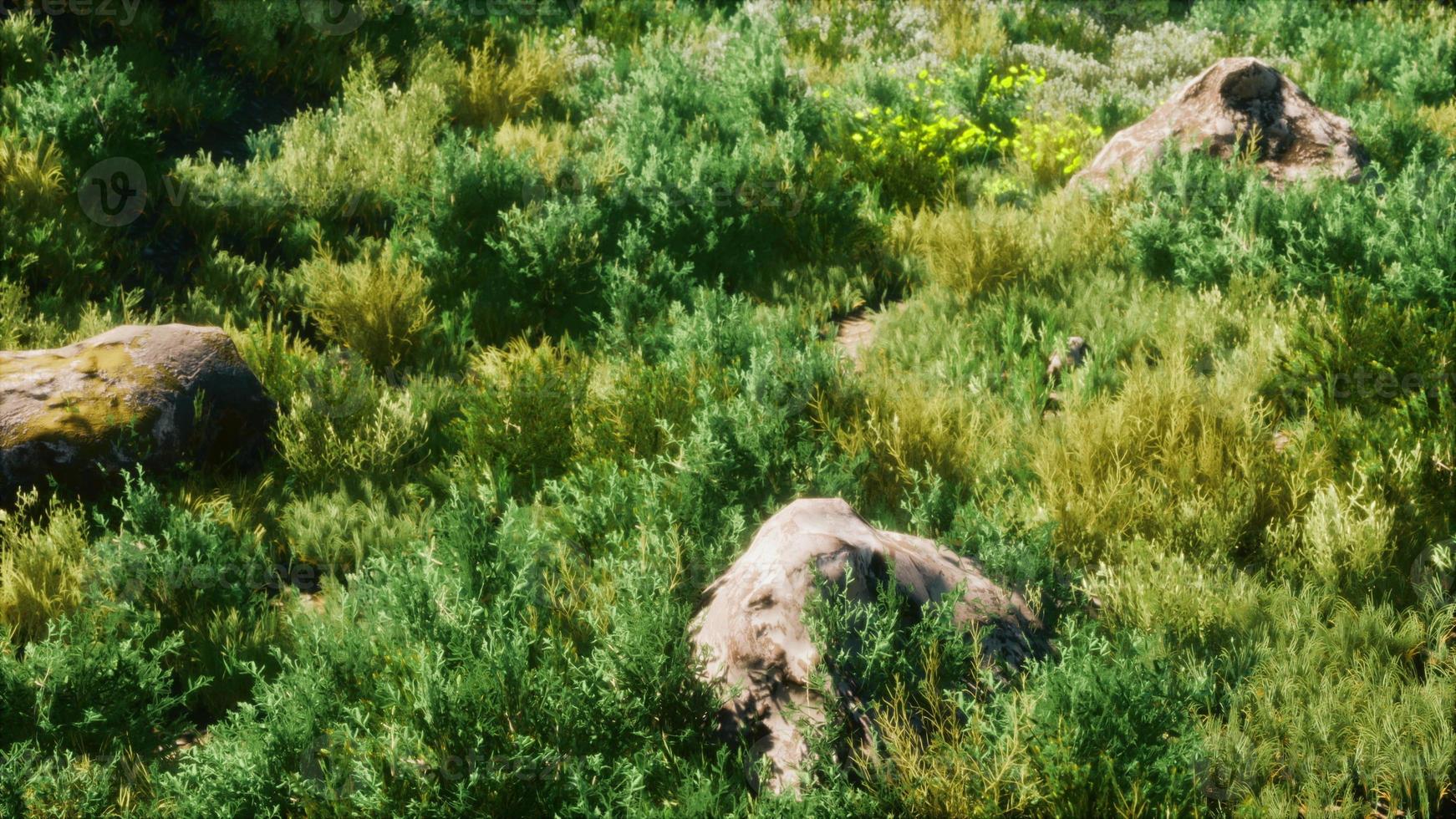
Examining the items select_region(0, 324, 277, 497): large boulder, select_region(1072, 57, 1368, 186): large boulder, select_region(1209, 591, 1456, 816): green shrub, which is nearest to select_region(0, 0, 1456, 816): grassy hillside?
select_region(1209, 591, 1456, 816): green shrub

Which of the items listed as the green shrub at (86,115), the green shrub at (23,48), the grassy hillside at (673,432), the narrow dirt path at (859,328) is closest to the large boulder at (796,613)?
the grassy hillside at (673,432)

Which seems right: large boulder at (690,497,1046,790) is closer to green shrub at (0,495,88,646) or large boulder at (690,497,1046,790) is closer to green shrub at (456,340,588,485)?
green shrub at (456,340,588,485)

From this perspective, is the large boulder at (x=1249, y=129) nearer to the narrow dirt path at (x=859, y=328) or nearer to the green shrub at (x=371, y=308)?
the narrow dirt path at (x=859, y=328)

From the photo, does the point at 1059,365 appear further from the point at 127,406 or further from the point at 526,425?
the point at 127,406

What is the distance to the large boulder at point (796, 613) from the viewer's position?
10.8 feet

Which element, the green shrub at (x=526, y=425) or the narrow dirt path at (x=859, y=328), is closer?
the green shrub at (x=526, y=425)

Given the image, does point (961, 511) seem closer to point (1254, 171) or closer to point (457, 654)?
point (457, 654)

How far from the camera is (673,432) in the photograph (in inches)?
198

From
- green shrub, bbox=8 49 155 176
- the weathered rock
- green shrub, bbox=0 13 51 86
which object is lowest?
the weathered rock

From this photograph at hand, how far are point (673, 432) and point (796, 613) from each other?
1790 millimetres

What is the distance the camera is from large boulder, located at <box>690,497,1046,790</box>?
329 cm

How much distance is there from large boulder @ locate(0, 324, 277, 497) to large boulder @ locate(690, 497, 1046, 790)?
279 centimetres

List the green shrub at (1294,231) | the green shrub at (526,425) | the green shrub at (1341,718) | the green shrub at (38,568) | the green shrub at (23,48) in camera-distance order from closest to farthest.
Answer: the green shrub at (1341,718) < the green shrub at (38,568) < the green shrub at (526,425) < the green shrub at (1294,231) < the green shrub at (23,48)

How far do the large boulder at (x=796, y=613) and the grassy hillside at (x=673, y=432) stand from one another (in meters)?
0.13
